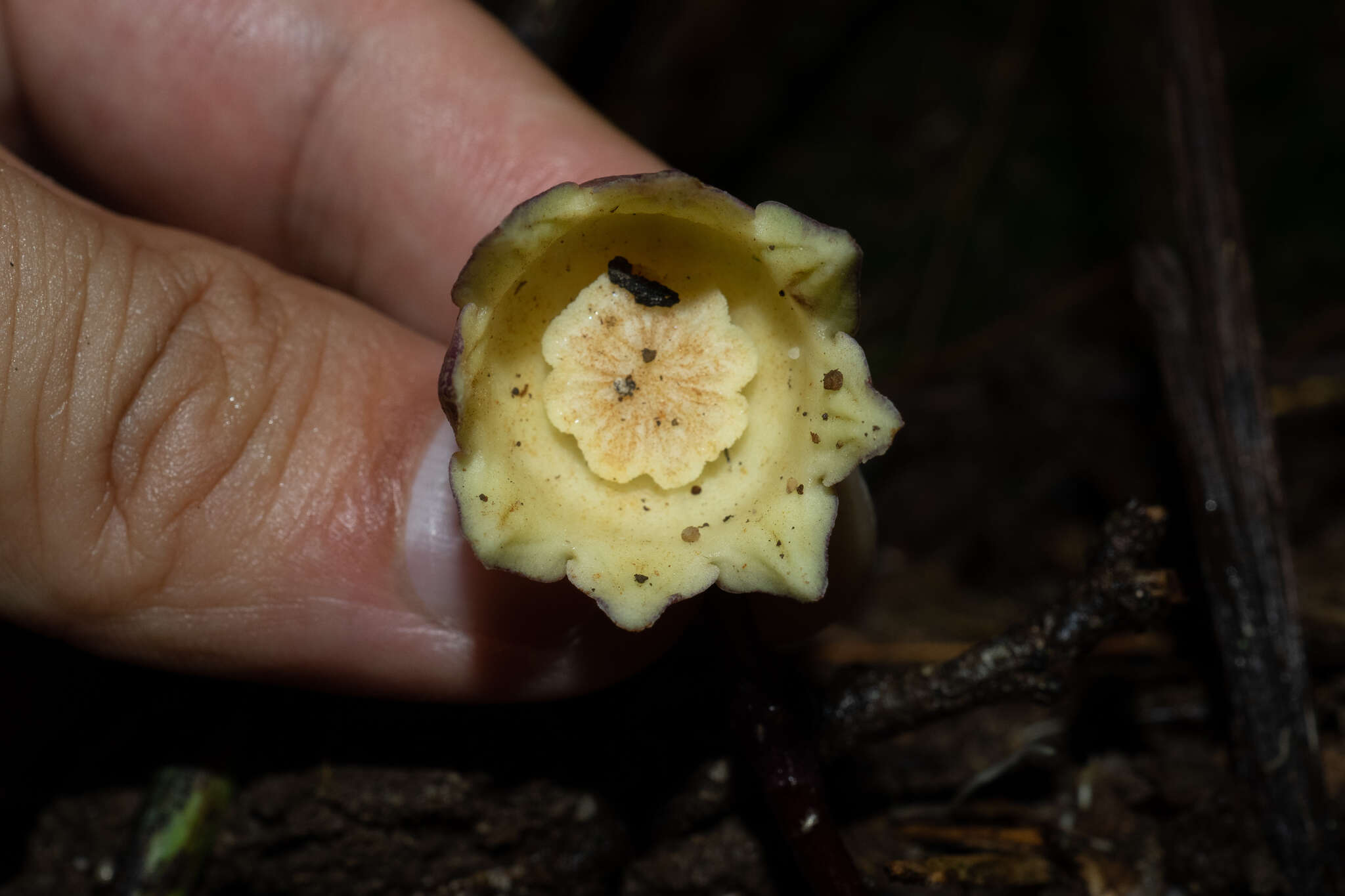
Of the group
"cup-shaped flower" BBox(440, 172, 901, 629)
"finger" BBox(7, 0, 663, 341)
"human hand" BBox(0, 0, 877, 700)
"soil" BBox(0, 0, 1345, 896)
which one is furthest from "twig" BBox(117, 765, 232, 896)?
"finger" BBox(7, 0, 663, 341)

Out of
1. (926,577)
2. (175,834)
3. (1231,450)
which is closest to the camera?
(175,834)

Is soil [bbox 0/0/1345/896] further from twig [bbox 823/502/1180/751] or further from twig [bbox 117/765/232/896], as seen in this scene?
twig [bbox 823/502/1180/751]

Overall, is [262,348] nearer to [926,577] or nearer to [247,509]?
[247,509]

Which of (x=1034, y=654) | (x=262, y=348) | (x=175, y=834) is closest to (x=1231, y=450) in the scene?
(x=1034, y=654)

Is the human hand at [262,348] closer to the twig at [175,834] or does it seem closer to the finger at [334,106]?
the finger at [334,106]

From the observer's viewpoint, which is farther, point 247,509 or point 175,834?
point 175,834

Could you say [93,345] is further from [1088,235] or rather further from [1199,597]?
[1088,235]

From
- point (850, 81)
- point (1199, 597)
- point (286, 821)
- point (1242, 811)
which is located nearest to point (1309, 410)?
point (1199, 597)
